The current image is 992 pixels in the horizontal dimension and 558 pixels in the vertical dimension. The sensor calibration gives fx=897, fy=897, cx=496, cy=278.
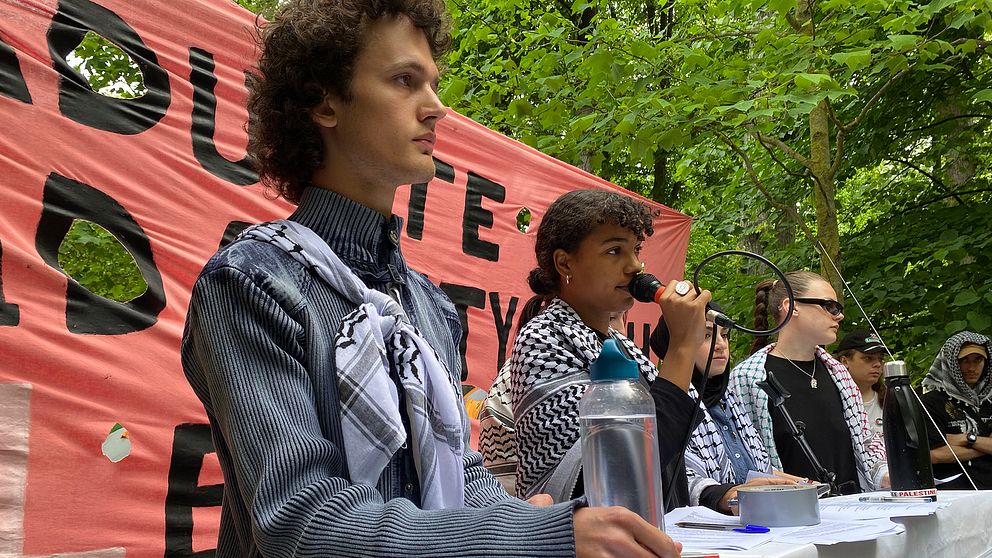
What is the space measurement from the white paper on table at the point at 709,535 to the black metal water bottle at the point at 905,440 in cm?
81

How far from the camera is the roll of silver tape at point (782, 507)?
1.70 metres

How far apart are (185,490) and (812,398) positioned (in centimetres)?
260

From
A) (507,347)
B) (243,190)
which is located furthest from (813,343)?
(243,190)

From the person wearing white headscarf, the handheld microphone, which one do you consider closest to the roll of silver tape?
the handheld microphone

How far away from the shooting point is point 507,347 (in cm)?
439

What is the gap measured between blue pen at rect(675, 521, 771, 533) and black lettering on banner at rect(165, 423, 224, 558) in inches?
64.9

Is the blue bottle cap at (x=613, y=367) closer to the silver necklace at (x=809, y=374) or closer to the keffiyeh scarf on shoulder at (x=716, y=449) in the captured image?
the keffiyeh scarf on shoulder at (x=716, y=449)

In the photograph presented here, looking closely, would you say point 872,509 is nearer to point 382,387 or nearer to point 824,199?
point 382,387

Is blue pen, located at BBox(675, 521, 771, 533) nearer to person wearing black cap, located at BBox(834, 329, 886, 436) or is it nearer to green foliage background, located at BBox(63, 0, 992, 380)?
green foliage background, located at BBox(63, 0, 992, 380)

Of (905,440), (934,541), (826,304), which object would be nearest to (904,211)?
(826,304)

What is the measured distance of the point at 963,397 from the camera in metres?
5.89

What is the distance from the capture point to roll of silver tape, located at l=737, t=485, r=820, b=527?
170 centimetres

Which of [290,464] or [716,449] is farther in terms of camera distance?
[716,449]

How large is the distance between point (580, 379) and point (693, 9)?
521cm
